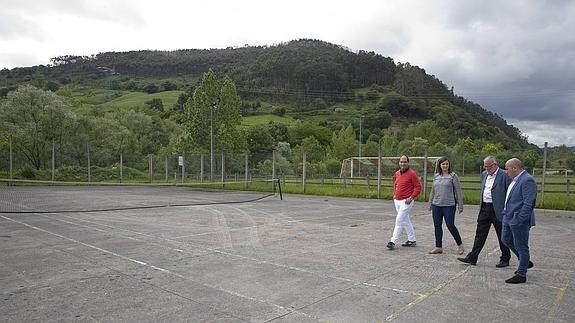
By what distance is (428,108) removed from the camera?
423ft

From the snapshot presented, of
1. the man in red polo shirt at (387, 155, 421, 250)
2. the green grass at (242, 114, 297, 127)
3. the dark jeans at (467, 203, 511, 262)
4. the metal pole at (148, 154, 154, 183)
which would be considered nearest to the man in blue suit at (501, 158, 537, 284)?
the dark jeans at (467, 203, 511, 262)

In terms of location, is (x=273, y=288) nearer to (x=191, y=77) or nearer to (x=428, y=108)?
(x=428, y=108)

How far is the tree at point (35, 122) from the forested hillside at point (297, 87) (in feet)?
166

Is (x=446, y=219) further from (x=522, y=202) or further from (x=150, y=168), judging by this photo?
(x=150, y=168)

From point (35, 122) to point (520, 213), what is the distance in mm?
42109

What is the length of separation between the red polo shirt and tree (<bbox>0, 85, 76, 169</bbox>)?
37211 millimetres

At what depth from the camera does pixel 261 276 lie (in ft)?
21.4

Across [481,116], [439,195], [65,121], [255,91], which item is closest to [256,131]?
[65,121]

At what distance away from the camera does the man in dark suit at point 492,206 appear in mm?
7171

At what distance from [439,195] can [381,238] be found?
2.17m

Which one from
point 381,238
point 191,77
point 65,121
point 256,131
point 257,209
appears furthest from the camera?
point 191,77

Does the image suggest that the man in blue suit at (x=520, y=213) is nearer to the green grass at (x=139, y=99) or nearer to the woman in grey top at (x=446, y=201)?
the woman in grey top at (x=446, y=201)

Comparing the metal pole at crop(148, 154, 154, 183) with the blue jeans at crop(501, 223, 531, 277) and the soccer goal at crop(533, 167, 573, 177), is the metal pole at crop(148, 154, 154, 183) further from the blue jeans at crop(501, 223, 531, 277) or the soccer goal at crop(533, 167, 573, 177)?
the blue jeans at crop(501, 223, 531, 277)

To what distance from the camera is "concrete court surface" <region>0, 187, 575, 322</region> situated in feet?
16.3
